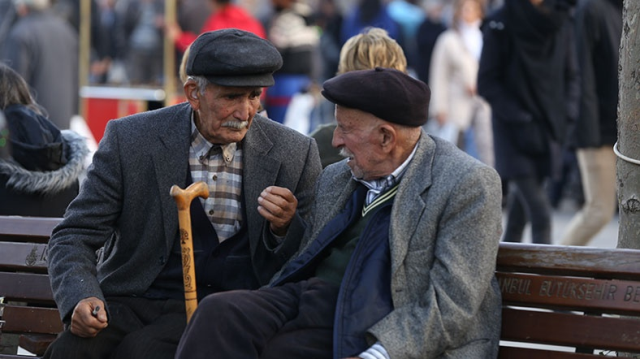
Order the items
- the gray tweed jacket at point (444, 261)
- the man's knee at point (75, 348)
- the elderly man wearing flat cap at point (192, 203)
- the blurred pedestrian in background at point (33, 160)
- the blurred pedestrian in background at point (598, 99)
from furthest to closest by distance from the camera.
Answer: the blurred pedestrian in background at point (598, 99), the blurred pedestrian in background at point (33, 160), the elderly man wearing flat cap at point (192, 203), the man's knee at point (75, 348), the gray tweed jacket at point (444, 261)

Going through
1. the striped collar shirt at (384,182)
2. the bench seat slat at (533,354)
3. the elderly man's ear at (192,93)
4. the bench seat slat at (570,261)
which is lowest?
the bench seat slat at (533,354)

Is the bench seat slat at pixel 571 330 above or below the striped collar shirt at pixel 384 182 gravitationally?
below

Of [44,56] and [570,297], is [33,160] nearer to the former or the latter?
[570,297]

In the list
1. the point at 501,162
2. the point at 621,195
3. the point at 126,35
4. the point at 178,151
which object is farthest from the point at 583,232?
the point at 126,35

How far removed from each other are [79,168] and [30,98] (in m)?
0.46

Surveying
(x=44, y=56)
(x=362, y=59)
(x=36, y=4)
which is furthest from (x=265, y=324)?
(x=36, y=4)

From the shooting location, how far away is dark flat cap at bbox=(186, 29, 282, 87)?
12.9 ft

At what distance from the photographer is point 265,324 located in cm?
365

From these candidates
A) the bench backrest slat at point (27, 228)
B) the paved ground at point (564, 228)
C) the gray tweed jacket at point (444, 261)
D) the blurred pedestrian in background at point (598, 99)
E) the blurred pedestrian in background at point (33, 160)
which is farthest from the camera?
the paved ground at point (564, 228)

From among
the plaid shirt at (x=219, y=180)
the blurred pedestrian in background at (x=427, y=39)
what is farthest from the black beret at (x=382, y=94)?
the blurred pedestrian in background at (x=427, y=39)

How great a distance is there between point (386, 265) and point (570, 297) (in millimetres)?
587

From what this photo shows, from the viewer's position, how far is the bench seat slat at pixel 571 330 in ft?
11.9

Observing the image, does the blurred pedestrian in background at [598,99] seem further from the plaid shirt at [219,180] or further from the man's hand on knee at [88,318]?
the man's hand on knee at [88,318]

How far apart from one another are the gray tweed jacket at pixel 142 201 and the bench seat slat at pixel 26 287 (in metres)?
0.31
